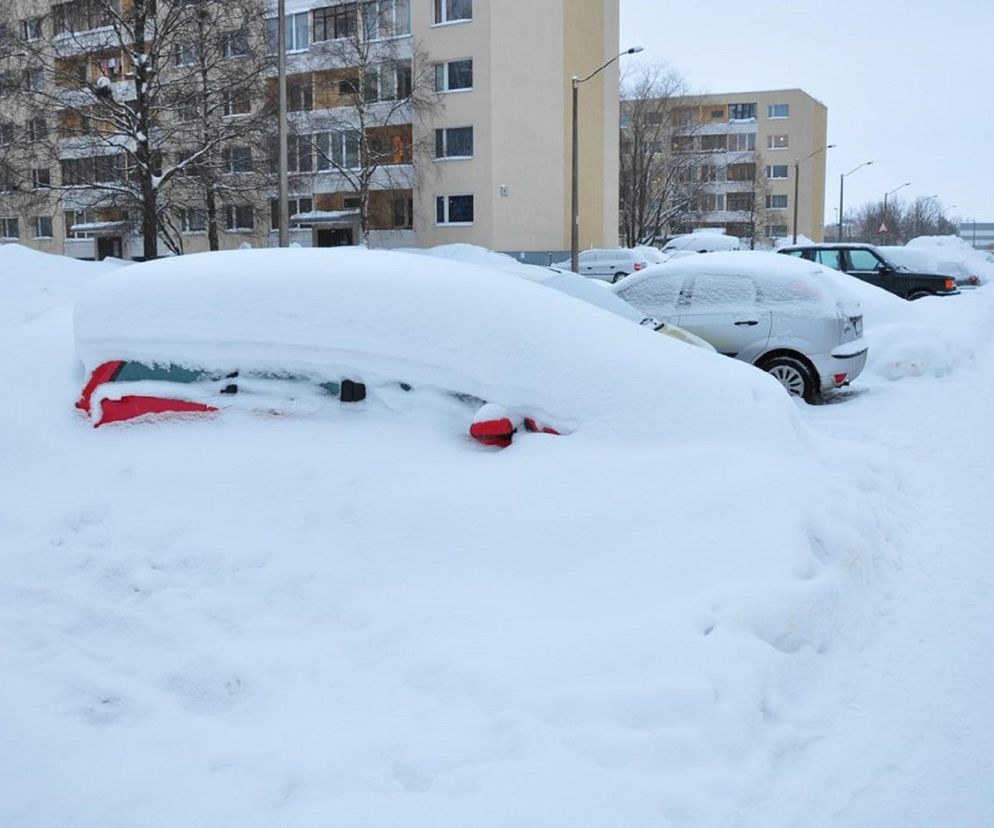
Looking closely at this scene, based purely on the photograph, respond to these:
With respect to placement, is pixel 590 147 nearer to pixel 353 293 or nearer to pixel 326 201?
pixel 326 201

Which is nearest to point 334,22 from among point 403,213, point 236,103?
point 403,213

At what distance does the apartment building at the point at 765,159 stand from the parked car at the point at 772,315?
6927cm

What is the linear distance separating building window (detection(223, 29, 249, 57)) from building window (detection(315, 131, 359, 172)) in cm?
1018

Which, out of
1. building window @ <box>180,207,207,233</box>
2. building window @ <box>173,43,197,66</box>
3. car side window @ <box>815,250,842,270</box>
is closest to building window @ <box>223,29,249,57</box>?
building window @ <box>173,43,197,66</box>

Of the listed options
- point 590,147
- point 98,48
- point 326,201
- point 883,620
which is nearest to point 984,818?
point 883,620

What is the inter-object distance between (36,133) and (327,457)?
1140 inches

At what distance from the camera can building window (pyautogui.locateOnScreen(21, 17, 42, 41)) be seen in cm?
2973

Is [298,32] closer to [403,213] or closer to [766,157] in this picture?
[403,213]

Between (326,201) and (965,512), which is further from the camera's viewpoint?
(326,201)

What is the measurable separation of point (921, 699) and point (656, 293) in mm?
7639

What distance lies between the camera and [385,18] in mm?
40094

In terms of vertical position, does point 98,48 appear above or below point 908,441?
above

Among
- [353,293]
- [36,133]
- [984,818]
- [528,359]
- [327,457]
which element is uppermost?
[36,133]

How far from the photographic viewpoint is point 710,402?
17.8 feet
